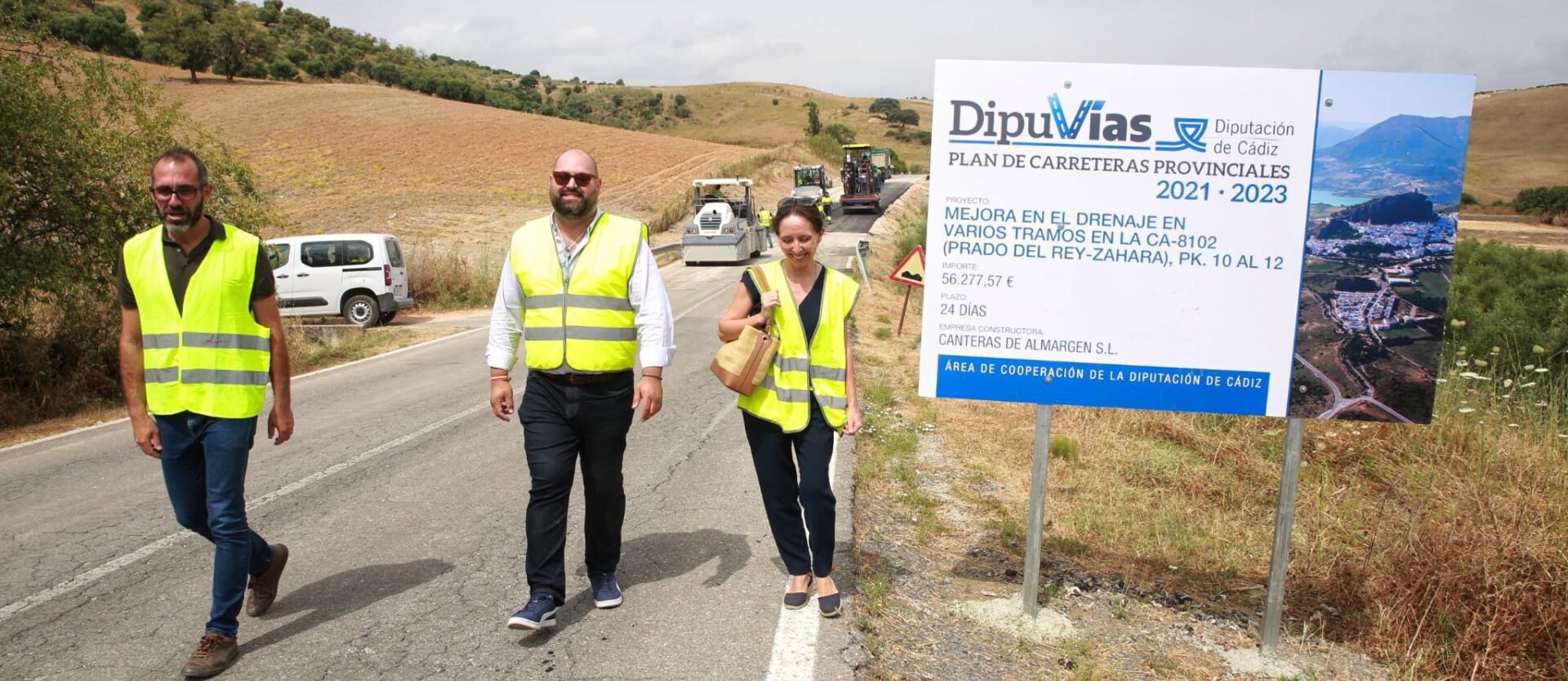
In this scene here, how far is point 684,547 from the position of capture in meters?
5.02

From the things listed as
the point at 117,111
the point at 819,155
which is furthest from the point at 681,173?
the point at 117,111

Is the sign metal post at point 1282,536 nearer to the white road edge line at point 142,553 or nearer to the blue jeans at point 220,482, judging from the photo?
the blue jeans at point 220,482

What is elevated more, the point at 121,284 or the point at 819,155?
the point at 819,155

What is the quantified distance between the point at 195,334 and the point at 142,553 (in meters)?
2.08

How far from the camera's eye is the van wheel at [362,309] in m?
18.0

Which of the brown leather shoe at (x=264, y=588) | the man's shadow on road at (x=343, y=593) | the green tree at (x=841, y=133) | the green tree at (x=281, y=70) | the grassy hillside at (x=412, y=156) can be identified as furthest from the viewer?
the green tree at (x=841, y=133)

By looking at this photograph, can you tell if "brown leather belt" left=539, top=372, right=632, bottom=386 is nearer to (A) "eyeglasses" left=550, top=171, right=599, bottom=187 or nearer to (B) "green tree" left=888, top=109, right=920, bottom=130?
(A) "eyeglasses" left=550, top=171, right=599, bottom=187

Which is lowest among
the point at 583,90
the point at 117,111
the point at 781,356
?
the point at 781,356

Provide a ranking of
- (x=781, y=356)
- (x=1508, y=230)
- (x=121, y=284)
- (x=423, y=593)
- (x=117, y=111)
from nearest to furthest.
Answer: (x=121, y=284)
(x=781, y=356)
(x=423, y=593)
(x=117, y=111)
(x=1508, y=230)

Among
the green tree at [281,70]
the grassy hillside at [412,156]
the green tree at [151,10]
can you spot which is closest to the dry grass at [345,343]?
the grassy hillside at [412,156]

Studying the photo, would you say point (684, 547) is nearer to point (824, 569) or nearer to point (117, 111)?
point (824, 569)

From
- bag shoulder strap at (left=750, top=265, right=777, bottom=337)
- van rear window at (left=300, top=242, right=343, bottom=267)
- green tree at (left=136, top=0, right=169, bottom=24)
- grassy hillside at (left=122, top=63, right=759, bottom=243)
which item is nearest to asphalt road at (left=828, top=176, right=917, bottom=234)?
grassy hillside at (left=122, top=63, right=759, bottom=243)

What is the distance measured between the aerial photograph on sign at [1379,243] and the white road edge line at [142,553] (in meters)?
5.45

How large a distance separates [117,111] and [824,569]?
470 inches
